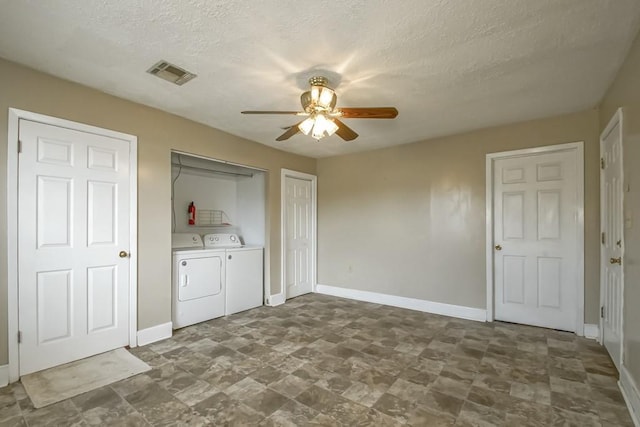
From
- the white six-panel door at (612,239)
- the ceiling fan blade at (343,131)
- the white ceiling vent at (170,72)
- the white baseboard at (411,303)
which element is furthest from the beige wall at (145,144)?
the white six-panel door at (612,239)

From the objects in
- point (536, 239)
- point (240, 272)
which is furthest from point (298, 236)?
point (536, 239)

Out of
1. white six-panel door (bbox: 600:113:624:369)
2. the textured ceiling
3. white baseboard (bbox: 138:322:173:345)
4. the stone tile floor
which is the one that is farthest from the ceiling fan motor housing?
white baseboard (bbox: 138:322:173:345)

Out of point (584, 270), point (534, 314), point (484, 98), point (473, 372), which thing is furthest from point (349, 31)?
point (534, 314)

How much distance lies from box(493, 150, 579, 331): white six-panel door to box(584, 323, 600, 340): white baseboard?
105mm

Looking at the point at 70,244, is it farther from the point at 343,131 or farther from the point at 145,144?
the point at 343,131

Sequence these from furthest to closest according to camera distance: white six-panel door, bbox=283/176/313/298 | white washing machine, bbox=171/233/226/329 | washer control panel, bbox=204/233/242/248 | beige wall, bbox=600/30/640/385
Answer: white six-panel door, bbox=283/176/313/298 < washer control panel, bbox=204/233/242/248 < white washing machine, bbox=171/233/226/329 < beige wall, bbox=600/30/640/385

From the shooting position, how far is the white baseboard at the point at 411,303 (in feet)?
12.2

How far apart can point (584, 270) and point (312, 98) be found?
3426 millimetres

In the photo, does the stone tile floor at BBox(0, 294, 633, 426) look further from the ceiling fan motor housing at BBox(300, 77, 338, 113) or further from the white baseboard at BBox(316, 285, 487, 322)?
the ceiling fan motor housing at BBox(300, 77, 338, 113)

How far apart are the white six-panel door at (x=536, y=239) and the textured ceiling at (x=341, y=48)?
0.75 metres

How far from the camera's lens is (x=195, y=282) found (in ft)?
11.6

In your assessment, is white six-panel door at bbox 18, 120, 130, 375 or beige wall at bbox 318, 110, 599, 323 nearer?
white six-panel door at bbox 18, 120, 130, 375

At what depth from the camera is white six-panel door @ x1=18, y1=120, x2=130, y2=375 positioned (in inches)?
91.6

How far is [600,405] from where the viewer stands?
6.44ft
